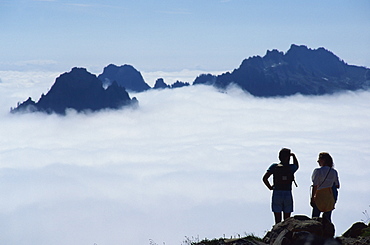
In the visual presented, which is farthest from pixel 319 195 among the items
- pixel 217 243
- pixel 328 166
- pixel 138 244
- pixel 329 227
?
pixel 138 244

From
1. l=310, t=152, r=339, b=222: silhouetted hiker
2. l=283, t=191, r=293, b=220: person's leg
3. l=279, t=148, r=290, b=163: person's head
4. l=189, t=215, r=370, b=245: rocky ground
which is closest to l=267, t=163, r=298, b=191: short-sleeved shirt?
l=283, t=191, r=293, b=220: person's leg

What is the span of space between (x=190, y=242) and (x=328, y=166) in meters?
4.30

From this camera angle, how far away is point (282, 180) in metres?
11.6

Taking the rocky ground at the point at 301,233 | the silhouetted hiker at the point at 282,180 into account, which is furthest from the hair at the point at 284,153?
the rocky ground at the point at 301,233

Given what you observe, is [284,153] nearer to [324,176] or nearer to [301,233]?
[324,176]

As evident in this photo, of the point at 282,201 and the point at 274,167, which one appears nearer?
the point at 274,167

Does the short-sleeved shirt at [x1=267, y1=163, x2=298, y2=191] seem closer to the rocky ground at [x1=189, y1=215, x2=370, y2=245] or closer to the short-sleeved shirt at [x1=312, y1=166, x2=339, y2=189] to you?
the short-sleeved shirt at [x1=312, y1=166, x2=339, y2=189]

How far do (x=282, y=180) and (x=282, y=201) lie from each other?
64 cm

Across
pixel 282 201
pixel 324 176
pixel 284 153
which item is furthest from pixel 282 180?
pixel 324 176

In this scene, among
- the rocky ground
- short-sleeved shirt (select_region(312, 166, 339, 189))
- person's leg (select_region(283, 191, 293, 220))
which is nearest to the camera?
the rocky ground

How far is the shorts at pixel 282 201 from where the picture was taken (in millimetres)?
11742

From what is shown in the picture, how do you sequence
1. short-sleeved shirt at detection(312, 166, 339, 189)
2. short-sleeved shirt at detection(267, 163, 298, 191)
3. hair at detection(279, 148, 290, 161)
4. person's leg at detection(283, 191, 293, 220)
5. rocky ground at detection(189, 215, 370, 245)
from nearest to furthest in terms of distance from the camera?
rocky ground at detection(189, 215, 370, 245), short-sleeved shirt at detection(312, 166, 339, 189), hair at detection(279, 148, 290, 161), short-sleeved shirt at detection(267, 163, 298, 191), person's leg at detection(283, 191, 293, 220)

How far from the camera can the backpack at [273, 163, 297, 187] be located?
11555mm

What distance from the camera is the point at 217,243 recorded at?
34.9ft
